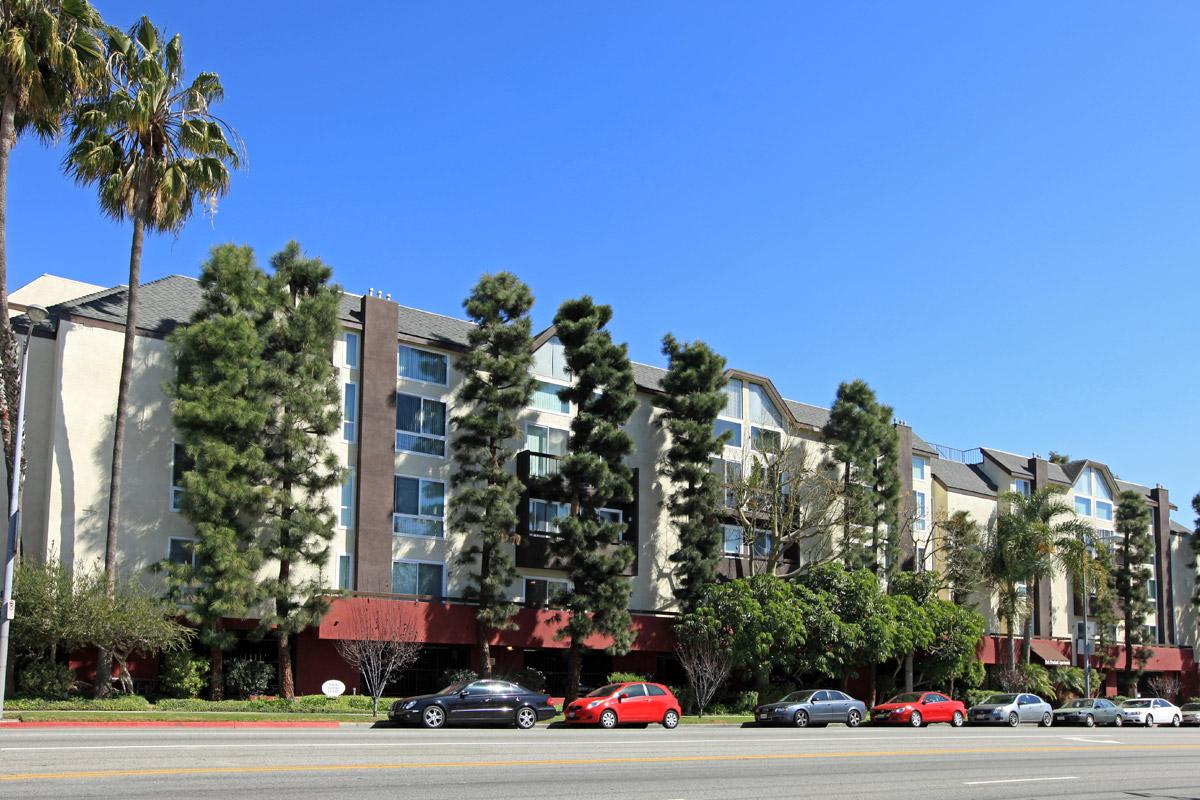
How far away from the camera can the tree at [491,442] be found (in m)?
41.9

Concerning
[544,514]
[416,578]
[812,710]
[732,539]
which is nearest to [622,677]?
[544,514]

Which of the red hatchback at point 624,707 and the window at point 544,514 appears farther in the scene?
the window at point 544,514

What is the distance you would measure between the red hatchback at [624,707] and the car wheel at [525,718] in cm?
138

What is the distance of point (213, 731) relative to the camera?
2662cm

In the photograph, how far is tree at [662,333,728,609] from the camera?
48219mm

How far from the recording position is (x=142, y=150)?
36.2 metres

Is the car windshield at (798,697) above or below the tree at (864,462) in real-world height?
below

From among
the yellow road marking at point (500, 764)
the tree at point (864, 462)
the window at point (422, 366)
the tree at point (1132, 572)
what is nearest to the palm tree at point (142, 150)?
the window at point (422, 366)

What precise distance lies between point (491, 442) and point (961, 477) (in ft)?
121

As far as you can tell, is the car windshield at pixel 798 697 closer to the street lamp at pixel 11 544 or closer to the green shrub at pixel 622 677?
the green shrub at pixel 622 677

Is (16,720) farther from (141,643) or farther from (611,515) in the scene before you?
(611,515)

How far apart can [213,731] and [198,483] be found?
10.9 metres

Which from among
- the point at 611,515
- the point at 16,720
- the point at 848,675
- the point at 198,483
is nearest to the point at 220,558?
the point at 198,483

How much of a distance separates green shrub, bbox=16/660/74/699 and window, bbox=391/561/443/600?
40.6 feet
